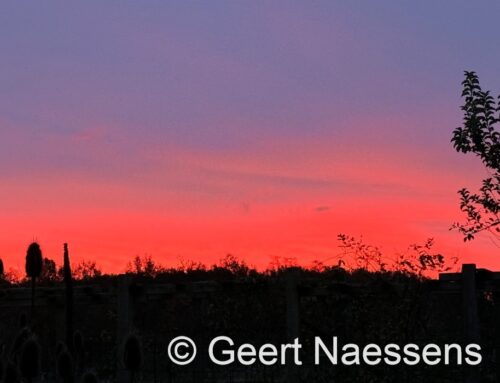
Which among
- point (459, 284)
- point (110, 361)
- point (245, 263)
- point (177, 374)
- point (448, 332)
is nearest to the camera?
point (459, 284)

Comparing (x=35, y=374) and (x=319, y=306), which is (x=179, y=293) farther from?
(x=35, y=374)

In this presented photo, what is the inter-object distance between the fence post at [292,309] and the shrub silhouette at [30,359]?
8416mm

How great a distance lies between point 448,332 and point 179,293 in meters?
4.60

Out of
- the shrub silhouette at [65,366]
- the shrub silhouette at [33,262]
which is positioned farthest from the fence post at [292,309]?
the shrub silhouette at [65,366]

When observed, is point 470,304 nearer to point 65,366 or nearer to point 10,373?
point 65,366

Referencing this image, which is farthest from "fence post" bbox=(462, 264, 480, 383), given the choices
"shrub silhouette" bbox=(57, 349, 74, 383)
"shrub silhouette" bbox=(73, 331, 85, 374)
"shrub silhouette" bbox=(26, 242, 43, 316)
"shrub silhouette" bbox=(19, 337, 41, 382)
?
"shrub silhouette" bbox=(19, 337, 41, 382)

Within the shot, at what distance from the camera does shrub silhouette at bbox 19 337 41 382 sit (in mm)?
5891

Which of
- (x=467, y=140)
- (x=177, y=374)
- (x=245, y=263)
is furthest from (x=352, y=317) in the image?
(x=245, y=263)

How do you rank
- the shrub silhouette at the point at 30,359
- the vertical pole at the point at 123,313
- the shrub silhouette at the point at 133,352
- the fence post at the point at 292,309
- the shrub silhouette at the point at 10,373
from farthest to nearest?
1. the vertical pole at the point at 123,313
2. the fence post at the point at 292,309
3. the shrub silhouette at the point at 133,352
4. the shrub silhouette at the point at 10,373
5. the shrub silhouette at the point at 30,359

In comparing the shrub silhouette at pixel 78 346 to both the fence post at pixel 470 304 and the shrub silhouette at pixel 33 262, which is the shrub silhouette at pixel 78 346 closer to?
the shrub silhouette at pixel 33 262

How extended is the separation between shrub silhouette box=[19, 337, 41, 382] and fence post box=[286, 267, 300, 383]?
8416 mm

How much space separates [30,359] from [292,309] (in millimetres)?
8502

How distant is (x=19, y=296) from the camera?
16859mm

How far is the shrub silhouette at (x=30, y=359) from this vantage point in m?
5.89
